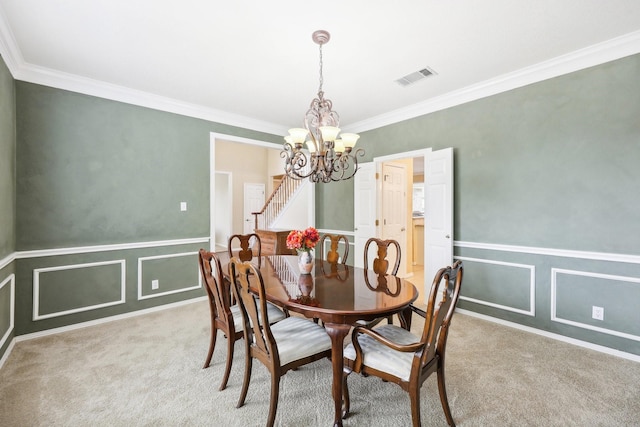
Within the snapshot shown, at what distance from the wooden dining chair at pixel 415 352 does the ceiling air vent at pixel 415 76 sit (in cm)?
225

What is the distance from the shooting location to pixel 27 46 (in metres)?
2.60

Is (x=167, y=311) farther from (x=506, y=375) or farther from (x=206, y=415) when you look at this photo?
(x=506, y=375)

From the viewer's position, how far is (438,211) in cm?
372

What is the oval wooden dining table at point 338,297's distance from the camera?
1.68 m

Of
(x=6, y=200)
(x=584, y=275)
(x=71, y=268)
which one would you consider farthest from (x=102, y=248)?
(x=584, y=275)

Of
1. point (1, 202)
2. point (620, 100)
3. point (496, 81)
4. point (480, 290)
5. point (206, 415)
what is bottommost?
point (206, 415)

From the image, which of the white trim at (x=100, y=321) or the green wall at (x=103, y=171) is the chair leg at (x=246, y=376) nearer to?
the white trim at (x=100, y=321)

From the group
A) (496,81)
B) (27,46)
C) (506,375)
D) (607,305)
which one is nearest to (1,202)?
(27,46)

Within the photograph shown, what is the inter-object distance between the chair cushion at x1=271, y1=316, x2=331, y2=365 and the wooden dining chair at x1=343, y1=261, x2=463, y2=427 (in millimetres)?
177

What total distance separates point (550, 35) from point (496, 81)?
776 mm

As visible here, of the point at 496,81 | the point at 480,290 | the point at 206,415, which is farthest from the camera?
the point at 480,290

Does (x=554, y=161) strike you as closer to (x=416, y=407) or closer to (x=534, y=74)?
(x=534, y=74)

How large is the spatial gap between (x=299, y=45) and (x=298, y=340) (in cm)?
Result: 235

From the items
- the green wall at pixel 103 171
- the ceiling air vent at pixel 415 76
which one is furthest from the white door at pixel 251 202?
the ceiling air vent at pixel 415 76
